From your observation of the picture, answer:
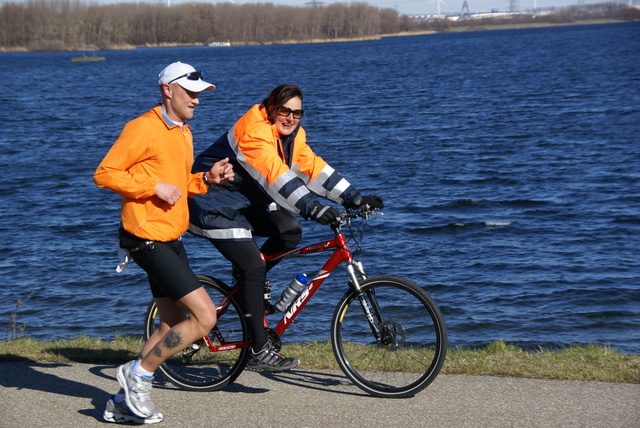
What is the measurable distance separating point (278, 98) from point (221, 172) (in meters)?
0.64

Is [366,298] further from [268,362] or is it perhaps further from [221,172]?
[221,172]

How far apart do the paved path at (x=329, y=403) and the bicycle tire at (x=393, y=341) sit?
0.13 metres

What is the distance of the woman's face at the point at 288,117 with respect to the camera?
557 centimetres

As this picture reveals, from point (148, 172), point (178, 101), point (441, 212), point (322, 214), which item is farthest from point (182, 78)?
point (441, 212)

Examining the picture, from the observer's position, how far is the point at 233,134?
5.61 metres

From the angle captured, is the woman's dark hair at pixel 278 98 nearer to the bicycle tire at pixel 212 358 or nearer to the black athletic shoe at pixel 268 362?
the bicycle tire at pixel 212 358

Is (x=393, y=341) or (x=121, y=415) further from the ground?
(x=393, y=341)

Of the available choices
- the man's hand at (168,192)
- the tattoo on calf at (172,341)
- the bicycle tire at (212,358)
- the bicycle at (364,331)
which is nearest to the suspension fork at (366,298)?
the bicycle at (364,331)

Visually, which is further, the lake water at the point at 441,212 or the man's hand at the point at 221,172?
the lake water at the point at 441,212

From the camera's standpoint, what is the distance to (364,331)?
6223 millimetres

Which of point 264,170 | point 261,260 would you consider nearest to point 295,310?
point 261,260

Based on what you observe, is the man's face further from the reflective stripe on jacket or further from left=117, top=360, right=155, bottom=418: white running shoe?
left=117, top=360, right=155, bottom=418: white running shoe

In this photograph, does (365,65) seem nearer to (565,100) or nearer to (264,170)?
(565,100)

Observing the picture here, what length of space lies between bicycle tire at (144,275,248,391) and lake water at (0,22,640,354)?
4.57 m
